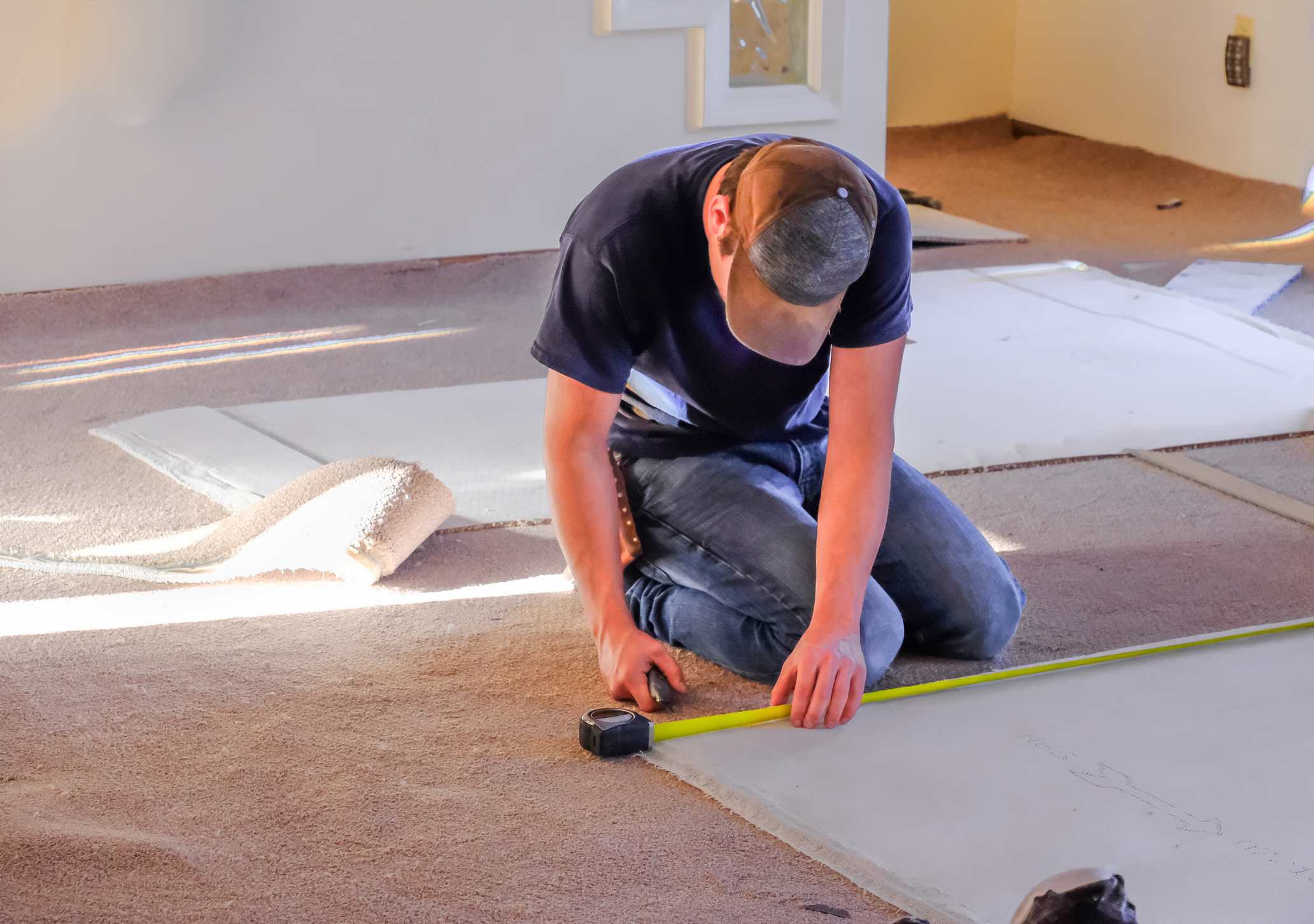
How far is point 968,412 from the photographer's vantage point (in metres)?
2.83

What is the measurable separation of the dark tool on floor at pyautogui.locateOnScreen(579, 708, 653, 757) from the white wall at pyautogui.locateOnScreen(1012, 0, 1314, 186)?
3891 mm

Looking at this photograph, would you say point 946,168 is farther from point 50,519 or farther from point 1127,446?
point 50,519

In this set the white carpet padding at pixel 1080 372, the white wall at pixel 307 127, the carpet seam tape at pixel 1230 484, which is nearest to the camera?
the carpet seam tape at pixel 1230 484

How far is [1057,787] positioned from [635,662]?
484mm

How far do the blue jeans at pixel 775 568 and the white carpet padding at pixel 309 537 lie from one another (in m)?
0.40

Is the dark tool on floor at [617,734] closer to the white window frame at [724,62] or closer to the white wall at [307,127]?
the white wall at [307,127]

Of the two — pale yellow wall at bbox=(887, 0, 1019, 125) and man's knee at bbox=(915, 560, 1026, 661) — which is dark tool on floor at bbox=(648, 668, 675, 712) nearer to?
man's knee at bbox=(915, 560, 1026, 661)

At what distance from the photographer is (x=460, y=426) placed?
2762mm

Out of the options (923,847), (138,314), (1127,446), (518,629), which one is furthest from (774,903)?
(138,314)

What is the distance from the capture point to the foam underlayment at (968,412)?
2508 millimetres

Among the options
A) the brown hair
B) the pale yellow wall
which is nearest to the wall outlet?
the pale yellow wall

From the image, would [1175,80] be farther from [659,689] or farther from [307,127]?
[659,689]

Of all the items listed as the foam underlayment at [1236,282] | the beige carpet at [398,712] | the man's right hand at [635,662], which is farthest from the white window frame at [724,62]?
the man's right hand at [635,662]

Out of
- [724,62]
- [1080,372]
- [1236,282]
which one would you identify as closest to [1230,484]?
[1080,372]
